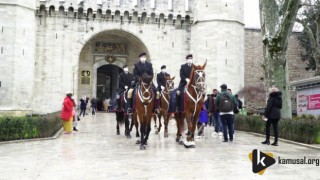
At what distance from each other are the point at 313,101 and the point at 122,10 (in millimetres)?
12963

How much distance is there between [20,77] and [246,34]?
15981mm

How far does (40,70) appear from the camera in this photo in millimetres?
23094

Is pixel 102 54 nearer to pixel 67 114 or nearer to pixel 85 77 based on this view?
pixel 85 77

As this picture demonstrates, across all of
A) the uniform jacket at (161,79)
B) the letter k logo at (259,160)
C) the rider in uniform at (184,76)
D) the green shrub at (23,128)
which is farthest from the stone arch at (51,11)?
the letter k logo at (259,160)

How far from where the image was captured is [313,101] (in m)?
17.2

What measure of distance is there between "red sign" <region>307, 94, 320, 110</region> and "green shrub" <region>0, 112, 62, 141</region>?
1158cm

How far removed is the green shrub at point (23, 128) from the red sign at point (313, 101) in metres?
11.6

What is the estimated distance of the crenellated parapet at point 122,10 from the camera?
2342cm

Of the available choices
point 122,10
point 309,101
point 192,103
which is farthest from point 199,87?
point 122,10

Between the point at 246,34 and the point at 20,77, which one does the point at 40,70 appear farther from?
the point at 246,34

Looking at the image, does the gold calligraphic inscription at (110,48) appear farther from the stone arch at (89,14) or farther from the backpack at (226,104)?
the backpack at (226,104)

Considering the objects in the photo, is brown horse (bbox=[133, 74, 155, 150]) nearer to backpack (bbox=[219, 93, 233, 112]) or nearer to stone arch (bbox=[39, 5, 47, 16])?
backpack (bbox=[219, 93, 233, 112])

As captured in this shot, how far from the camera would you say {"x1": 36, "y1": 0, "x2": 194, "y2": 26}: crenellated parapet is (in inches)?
922

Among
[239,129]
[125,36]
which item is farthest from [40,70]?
[239,129]
